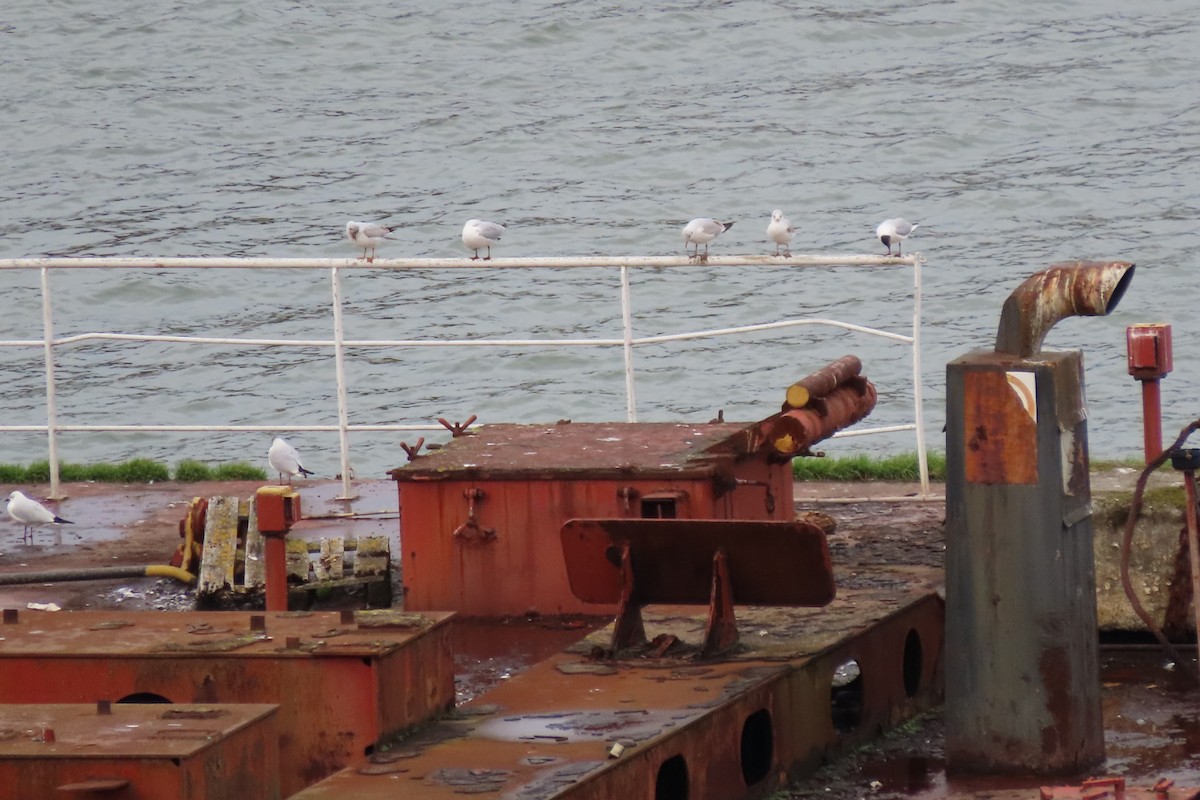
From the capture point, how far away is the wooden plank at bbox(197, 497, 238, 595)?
332 inches

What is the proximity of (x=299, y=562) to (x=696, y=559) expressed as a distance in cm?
263

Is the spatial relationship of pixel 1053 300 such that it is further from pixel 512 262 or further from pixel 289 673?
pixel 512 262

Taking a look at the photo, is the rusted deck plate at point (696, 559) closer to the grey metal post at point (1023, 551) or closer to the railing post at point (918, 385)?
the grey metal post at point (1023, 551)

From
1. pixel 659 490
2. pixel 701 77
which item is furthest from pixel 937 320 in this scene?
pixel 659 490

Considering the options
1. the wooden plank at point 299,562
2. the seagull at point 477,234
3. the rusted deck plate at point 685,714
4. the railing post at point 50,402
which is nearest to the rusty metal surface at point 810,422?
the rusted deck plate at point 685,714

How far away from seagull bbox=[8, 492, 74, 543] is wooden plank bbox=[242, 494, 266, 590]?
174cm

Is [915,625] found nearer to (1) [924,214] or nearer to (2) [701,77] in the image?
(1) [924,214]

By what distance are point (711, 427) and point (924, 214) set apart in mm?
15581

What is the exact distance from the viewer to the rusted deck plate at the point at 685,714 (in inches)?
206

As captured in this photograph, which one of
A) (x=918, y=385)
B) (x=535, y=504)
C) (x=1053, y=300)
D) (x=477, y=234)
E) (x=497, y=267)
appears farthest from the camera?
(x=477, y=234)

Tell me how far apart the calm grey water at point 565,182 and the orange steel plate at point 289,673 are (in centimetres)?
1197

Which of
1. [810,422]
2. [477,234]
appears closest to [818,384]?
[810,422]

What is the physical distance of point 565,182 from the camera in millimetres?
25516

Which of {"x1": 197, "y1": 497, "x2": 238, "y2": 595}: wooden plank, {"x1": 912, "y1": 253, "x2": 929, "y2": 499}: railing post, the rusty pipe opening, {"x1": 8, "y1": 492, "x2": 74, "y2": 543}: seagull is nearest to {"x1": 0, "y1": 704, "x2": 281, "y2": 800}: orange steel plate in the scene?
the rusty pipe opening
